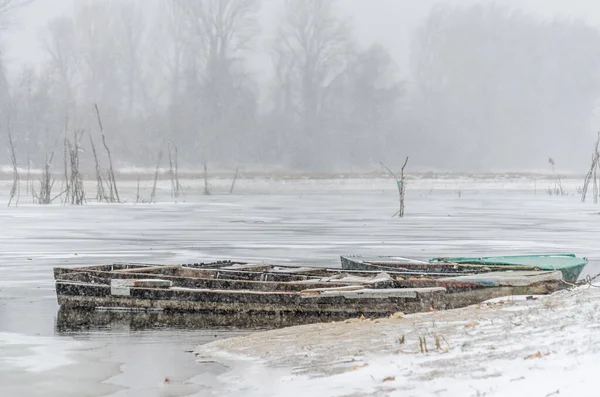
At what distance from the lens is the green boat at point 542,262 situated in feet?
54.7

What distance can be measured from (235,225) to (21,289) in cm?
1512

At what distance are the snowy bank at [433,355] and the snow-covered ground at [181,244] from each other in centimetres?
19

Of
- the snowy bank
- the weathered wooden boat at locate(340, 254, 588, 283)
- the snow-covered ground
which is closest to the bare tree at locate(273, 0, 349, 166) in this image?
the snow-covered ground

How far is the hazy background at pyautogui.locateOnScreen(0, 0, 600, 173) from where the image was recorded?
7938cm

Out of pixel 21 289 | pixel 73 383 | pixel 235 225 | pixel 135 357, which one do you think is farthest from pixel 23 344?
pixel 235 225

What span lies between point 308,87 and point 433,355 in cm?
7591

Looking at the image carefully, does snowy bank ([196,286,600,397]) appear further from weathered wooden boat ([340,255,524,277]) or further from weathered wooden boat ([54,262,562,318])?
weathered wooden boat ([340,255,524,277])

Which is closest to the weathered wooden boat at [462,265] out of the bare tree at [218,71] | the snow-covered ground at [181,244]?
the snow-covered ground at [181,244]

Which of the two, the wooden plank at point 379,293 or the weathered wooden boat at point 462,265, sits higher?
the weathered wooden boat at point 462,265

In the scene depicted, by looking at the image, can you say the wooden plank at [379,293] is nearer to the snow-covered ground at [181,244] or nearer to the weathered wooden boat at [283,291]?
the weathered wooden boat at [283,291]

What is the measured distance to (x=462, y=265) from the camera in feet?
54.4

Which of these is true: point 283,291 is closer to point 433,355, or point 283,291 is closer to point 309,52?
point 433,355

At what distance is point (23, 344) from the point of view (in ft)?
38.0

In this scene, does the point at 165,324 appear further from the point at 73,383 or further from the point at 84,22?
the point at 84,22
